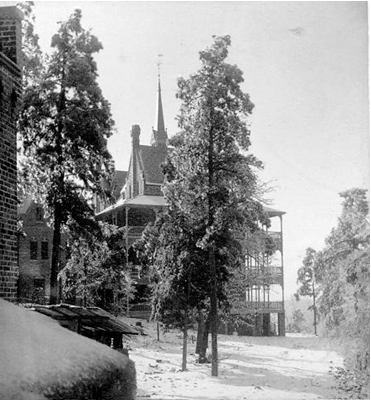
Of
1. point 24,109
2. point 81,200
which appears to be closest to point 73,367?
point 81,200

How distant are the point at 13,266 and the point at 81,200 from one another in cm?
103

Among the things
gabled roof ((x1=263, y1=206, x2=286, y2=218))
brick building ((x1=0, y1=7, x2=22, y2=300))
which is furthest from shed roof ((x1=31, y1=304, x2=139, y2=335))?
gabled roof ((x1=263, y1=206, x2=286, y2=218))

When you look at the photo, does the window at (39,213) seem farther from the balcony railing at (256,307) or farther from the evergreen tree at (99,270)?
the balcony railing at (256,307)

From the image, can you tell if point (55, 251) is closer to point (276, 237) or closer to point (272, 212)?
point (272, 212)

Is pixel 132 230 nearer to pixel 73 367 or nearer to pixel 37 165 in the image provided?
pixel 37 165

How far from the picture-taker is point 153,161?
703 centimetres

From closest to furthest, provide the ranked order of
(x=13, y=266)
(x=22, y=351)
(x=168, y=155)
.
Result: (x=22, y=351) < (x=13, y=266) < (x=168, y=155)

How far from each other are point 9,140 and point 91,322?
7.49 feet

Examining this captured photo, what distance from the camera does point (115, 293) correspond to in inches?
241

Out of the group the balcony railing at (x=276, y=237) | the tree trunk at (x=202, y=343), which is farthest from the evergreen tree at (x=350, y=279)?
the tree trunk at (x=202, y=343)

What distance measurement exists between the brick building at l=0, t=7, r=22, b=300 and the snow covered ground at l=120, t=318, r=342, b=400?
1.64 metres

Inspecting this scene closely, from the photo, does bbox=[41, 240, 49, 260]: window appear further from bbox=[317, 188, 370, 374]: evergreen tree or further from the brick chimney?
bbox=[317, 188, 370, 374]: evergreen tree

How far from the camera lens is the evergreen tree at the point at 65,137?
225 inches

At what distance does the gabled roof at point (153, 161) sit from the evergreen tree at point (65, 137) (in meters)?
0.92
